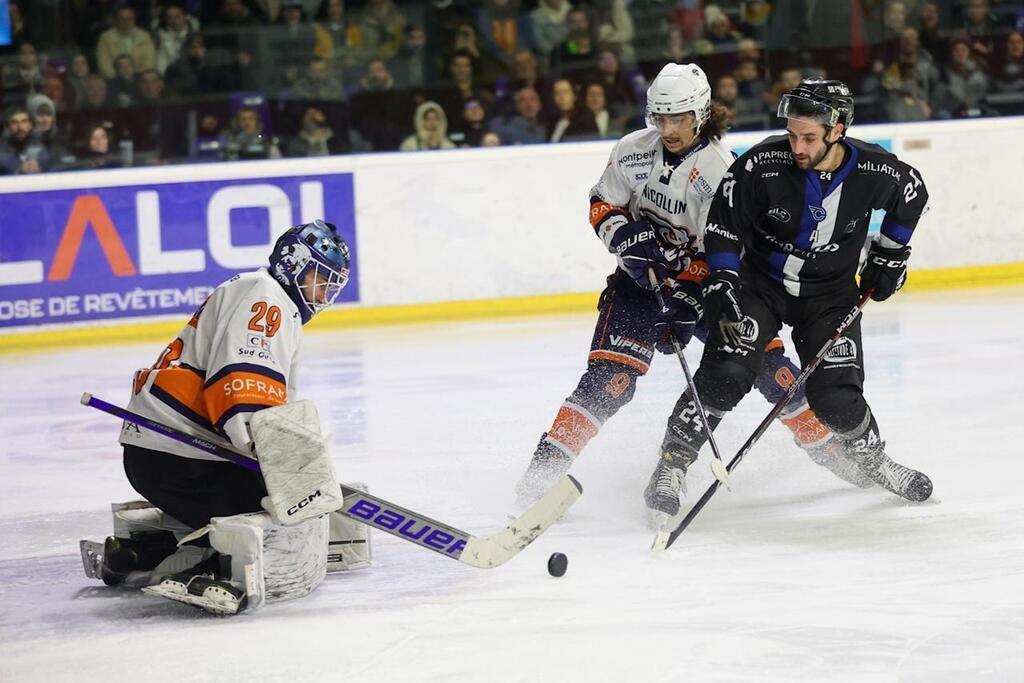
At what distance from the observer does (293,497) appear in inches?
121

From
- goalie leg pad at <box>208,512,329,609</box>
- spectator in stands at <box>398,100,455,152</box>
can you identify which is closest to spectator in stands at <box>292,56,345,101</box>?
spectator in stands at <box>398,100,455,152</box>

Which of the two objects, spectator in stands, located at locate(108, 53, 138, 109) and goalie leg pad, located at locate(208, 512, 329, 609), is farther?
spectator in stands, located at locate(108, 53, 138, 109)

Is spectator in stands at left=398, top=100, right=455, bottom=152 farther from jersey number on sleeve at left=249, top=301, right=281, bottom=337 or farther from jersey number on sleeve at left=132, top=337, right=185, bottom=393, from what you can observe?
jersey number on sleeve at left=249, top=301, right=281, bottom=337

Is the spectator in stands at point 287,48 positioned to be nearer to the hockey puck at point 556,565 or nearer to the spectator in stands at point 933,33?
the spectator in stands at point 933,33

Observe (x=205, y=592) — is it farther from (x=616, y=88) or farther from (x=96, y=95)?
(x=616, y=88)

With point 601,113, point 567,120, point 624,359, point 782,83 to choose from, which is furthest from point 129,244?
point 624,359

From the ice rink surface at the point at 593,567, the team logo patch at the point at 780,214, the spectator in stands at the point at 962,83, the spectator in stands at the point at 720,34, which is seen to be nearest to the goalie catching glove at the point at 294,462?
the ice rink surface at the point at 593,567

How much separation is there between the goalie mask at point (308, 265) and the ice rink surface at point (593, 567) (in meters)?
0.66

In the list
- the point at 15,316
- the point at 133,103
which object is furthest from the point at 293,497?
the point at 133,103

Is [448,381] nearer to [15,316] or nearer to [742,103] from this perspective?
[15,316]

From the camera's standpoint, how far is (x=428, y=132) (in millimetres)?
7891

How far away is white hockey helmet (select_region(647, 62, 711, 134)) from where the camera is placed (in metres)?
3.79

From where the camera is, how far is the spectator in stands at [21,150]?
24.0 feet

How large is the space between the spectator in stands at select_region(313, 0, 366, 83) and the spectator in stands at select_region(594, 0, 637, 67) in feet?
Answer: 4.31
